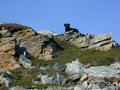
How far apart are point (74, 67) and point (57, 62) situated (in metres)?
4.33

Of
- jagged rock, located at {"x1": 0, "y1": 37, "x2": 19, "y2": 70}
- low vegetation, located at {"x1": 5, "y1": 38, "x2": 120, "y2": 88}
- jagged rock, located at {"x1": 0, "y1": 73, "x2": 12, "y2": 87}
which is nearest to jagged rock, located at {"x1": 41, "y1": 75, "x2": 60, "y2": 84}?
low vegetation, located at {"x1": 5, "y1": 38, "x2": 120, "y2": 88}

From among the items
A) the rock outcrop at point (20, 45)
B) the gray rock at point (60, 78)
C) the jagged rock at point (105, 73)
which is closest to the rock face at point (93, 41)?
the rock outcrop at point (20, 45)

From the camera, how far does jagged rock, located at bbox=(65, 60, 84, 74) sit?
33463mm

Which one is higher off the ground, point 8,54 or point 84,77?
point 8,54

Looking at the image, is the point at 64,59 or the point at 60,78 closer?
the point at 60,78

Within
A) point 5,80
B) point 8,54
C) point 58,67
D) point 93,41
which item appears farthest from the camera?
point 93,41

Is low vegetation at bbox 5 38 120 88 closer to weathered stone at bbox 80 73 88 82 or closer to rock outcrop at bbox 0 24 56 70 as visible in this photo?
rock outcrop at bbox 0 24 56 70

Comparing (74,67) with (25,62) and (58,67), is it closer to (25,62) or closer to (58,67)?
(58,67)

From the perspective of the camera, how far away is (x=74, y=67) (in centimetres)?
3422

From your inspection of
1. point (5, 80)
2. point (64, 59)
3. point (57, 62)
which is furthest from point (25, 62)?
point (5, 80)

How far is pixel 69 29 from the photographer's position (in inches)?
2320

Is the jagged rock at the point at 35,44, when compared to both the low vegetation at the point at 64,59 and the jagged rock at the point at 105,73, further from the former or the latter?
the jagged rock at the point at 105,73

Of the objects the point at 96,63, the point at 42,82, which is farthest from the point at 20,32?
the point at 42,82

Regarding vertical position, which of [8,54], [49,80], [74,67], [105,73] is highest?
[8,54]
